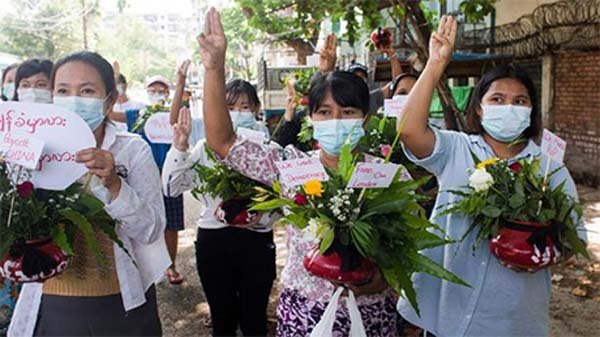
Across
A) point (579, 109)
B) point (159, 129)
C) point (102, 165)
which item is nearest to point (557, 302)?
point (159, 129)

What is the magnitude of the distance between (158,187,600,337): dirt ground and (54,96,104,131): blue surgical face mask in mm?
2617

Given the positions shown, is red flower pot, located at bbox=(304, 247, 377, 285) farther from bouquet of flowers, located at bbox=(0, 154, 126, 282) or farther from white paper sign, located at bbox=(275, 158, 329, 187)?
bouquet of flowers, located at bbox=(0, 154, 126, 282)

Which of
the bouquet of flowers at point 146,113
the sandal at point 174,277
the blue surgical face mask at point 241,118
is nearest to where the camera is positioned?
the blue surgical face mask at point 241,118

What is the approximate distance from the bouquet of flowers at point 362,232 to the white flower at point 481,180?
30cm

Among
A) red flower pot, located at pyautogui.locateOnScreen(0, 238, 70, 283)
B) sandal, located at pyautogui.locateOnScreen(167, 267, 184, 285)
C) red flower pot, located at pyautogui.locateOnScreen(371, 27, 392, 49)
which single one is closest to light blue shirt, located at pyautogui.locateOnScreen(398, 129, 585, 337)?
red flower pot, located at pyautogui.locateOnScreen(0, 238, 70, 283)

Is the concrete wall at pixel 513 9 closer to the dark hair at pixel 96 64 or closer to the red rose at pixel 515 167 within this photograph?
the red rose at pixel 515 167

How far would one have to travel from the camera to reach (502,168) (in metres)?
2.14

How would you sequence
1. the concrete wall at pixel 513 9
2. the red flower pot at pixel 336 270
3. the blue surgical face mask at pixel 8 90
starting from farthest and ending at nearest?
the concrete wall at pixel 513 9, the blue surgical face mask at pixel 8 90, the red flower pot at pixel 336 270

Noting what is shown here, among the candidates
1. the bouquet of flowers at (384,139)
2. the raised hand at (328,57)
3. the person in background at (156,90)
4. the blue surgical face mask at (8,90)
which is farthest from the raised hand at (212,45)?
the person in background at (156,90)

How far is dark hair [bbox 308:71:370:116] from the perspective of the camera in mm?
2252

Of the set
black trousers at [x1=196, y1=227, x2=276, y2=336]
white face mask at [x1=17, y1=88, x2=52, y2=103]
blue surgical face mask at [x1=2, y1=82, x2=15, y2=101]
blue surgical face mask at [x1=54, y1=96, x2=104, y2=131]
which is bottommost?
black trousers at [x1=196, y1=227, x2=276, y2=336]

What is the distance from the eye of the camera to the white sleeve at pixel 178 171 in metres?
3.04

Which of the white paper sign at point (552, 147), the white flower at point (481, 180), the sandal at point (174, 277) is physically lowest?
the sandal at point (174, 277)

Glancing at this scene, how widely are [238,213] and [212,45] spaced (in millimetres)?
1143
